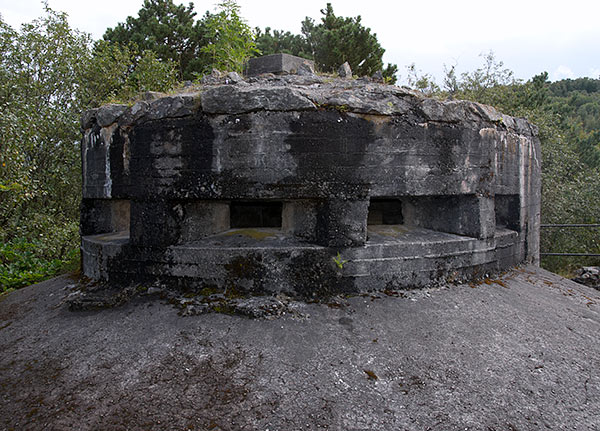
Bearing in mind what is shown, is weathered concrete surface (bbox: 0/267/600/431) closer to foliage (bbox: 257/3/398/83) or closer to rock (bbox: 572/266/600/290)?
rock (bbox: 572/266/600/290)

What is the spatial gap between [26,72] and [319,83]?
32.3 ft

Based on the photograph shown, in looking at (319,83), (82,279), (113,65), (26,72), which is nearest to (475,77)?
(113,65)

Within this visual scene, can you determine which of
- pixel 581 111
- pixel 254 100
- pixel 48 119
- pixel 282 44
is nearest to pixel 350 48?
pixel 282 44

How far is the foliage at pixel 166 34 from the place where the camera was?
14.7 m

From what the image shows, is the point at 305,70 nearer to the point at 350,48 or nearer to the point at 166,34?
the point at 350,48

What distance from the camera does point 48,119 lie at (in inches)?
375

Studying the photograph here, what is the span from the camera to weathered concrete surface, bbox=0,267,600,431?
2.23 m

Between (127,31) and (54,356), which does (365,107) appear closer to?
(54,356)

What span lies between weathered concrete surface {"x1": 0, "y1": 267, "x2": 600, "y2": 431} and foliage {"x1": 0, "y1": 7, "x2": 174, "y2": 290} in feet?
16.7

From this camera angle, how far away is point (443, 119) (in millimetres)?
3633

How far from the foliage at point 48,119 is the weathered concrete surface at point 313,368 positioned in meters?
5.10

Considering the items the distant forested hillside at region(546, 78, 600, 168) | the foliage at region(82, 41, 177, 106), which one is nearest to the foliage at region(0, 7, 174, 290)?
the foliage at region(82, 41, 177, 106)

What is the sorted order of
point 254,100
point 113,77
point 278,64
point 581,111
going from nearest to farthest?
point 254,100 → point 278,64 → point 113,77 → point 581,111

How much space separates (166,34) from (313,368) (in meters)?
15.8
